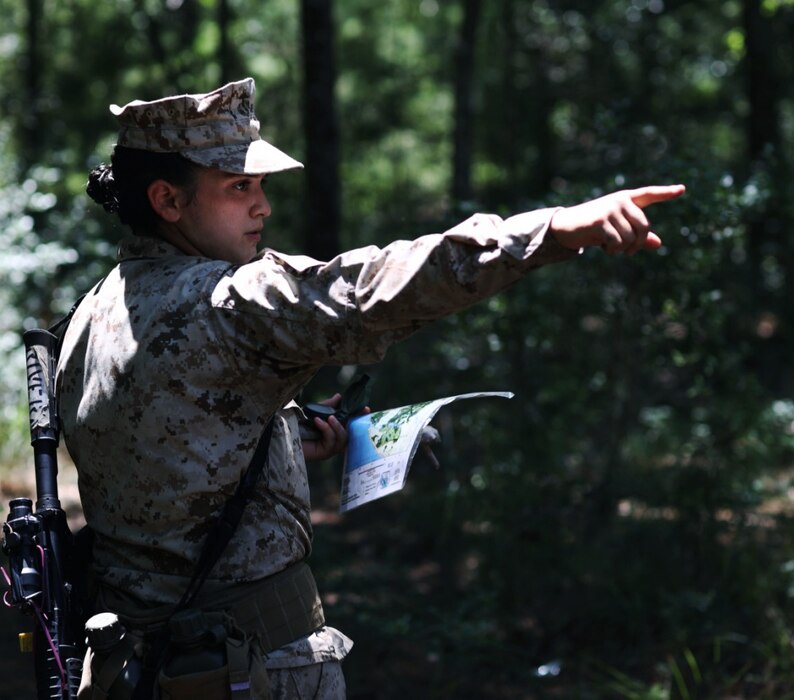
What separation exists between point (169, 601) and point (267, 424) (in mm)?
458

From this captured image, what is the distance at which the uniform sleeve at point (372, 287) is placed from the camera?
209cm

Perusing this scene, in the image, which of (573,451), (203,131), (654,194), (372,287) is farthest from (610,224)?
(573,451)

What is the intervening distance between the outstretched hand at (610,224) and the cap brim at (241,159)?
0.71 meters

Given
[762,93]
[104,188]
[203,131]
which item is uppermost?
[203,131]

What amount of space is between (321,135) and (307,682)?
561 centimetres

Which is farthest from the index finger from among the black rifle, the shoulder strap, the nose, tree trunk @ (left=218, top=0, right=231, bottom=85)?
tree trunk @ (left=218, top=0, right=231, bottom=85)

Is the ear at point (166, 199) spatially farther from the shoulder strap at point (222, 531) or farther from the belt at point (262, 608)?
the belt at point (262, 608)

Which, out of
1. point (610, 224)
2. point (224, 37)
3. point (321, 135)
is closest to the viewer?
point (610, 224)

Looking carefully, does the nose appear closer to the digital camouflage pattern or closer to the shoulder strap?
the digital camouflage pattern

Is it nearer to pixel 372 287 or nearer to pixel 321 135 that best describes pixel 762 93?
pixel 321 135

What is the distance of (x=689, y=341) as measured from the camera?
553 cm

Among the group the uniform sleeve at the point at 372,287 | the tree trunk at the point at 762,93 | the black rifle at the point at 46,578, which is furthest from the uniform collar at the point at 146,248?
the tree trunk at the point at 762,93

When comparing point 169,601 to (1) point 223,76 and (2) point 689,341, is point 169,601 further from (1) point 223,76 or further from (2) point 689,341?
(1) point 223,76

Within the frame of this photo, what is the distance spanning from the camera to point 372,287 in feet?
7.06
